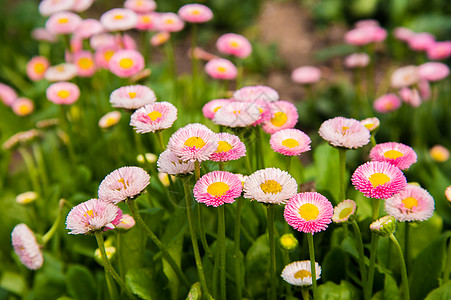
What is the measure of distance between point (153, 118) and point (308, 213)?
373mm

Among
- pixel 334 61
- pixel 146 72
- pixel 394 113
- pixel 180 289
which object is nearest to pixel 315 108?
pixel 394 113

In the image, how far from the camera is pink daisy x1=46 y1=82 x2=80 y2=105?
1.68 m

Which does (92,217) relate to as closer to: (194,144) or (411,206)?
(194,144)

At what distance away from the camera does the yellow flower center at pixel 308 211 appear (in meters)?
0.91

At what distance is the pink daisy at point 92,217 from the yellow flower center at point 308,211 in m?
0.36

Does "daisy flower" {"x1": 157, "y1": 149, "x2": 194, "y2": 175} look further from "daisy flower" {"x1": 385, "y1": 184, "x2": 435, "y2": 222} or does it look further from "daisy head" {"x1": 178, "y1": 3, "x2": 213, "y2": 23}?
"daisy head" {"x1": 178, "y1": 3, "x2": 213, "y2": 23}

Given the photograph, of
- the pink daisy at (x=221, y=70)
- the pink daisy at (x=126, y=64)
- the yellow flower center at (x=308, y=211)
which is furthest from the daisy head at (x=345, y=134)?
the pink daisy at (x=126, y=64)

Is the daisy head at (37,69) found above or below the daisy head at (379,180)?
below

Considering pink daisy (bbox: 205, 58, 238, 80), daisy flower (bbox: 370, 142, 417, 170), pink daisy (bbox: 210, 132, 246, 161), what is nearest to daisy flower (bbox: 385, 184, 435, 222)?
daisy flower (bbox: 370, 142, 417, 170)

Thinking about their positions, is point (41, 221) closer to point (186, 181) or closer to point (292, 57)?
point (186, 181)

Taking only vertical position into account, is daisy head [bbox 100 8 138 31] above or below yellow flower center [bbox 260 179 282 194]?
above

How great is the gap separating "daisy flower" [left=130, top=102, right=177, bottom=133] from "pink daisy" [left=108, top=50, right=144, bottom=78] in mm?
571

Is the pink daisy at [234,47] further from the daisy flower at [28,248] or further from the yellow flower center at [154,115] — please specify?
the daisy flower at [28,248]

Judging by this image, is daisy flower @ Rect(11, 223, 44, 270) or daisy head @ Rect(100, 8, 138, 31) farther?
daisy head @ Rect(100, 8, 138, 31)
